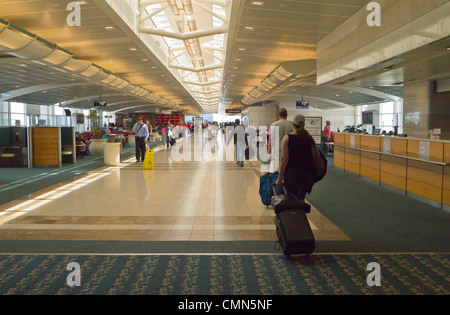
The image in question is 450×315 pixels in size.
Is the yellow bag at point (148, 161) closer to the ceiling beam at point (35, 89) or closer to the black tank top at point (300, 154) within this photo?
the black tank top at point (300, 154)

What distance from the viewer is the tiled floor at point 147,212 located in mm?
5535

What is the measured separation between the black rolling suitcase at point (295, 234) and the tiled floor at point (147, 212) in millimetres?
839

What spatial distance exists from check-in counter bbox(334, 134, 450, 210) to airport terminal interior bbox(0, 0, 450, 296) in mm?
42

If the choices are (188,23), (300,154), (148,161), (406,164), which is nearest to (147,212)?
(300,154)

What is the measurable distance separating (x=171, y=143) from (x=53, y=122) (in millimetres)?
23359

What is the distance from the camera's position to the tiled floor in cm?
554

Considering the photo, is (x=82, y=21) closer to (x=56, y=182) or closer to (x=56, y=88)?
(x=56, y=182)

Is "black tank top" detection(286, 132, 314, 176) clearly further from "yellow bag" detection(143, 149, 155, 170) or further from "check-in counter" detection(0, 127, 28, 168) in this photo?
"check-in counter" detection(0, 127, 28, 168)

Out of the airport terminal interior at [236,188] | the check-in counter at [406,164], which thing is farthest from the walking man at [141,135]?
the check-in counter at [406,164]

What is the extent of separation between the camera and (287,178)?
5082 millimetres

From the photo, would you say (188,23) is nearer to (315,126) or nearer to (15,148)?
(315,126)

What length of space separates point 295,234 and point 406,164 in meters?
5.35

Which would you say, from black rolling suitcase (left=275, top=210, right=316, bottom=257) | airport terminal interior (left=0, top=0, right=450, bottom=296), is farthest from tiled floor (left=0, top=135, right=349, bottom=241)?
black rolling suitcase (left=275, top=210, right=316, bottom=257)
